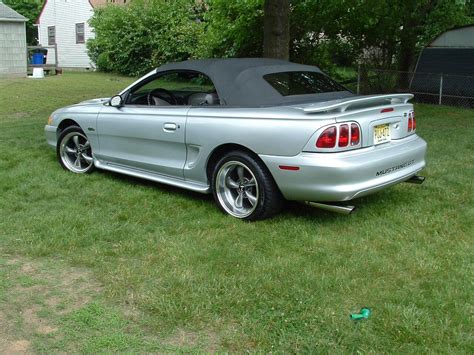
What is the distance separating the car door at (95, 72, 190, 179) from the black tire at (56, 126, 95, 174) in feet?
0.99

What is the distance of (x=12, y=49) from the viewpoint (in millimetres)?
23766

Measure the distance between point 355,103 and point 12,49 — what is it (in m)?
22.7

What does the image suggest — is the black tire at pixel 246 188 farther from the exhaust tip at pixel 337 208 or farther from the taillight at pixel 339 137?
the taillight at pixel 339 137

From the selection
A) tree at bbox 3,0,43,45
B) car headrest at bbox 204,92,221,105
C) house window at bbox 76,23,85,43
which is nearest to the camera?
car headrest at bbox 204,92,221,105

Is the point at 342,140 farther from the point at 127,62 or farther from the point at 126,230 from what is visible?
the point at 127,62

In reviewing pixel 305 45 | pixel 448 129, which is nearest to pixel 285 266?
pixel 448 129

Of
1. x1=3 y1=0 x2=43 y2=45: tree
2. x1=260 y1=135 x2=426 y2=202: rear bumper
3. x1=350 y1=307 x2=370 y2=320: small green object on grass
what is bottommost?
x1=350 y1=307 x2=370 y2=320: small green object on grass

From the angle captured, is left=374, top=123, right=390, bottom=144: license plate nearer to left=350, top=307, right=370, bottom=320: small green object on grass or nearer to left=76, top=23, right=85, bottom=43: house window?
left=350, top=307, right=370, bottom=320: small green object on grass

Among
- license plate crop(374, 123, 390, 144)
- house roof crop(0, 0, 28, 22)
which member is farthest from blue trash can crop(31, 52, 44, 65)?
license plate crop(374, 123, 390, 144)

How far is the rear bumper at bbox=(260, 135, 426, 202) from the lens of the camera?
425cm

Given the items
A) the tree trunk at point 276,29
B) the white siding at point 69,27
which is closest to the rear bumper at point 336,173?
the tree trunk at point 276,29

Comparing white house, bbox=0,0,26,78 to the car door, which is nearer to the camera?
the car door

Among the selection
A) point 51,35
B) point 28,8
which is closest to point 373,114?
point 51,35

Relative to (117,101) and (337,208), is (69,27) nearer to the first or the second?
(117,101)
